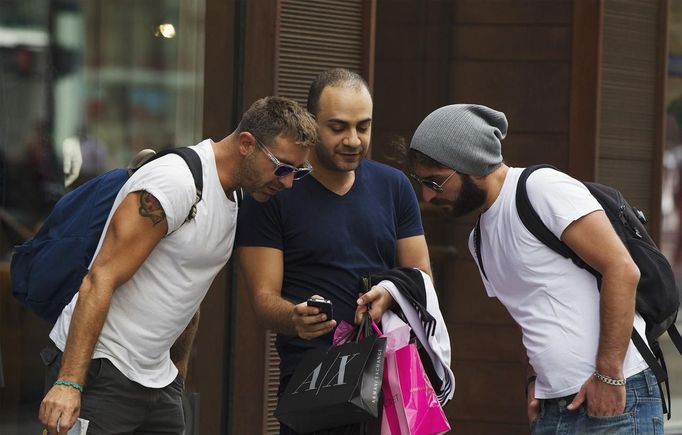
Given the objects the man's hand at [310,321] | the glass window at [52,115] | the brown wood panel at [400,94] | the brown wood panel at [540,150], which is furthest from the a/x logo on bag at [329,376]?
the brown wood panel at [540,150]

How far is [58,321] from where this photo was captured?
161 inches

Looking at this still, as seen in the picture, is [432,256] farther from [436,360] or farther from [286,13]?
[436,360]

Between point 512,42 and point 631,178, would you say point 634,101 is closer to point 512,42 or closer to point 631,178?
point 631,178

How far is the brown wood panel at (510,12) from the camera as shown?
7711mm

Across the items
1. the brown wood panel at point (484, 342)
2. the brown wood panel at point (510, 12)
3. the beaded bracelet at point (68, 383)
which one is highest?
the brown wood panel at point (510, 12)

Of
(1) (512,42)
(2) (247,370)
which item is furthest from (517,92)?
(2) (247,370)

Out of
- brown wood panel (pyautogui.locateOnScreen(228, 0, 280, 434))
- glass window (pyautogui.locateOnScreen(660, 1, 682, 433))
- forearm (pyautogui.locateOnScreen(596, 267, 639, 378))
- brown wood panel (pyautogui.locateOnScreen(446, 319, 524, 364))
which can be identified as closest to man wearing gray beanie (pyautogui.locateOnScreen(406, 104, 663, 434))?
forearm (pyautogui.locateOnScreen(596, 267, 639, 378))

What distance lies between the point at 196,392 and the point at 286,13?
6.51 ft

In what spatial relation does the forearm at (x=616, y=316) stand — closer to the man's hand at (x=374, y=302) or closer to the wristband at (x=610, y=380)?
the wristband at (x=610, y=380)

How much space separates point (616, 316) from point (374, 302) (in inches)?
29.3

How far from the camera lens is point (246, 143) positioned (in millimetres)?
4027

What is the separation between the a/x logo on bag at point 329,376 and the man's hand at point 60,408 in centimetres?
67

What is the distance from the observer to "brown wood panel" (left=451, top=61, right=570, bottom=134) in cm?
773

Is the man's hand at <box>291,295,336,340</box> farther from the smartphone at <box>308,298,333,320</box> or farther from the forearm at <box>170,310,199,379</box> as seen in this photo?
the forearm at <box>170,310,199,379</box>
